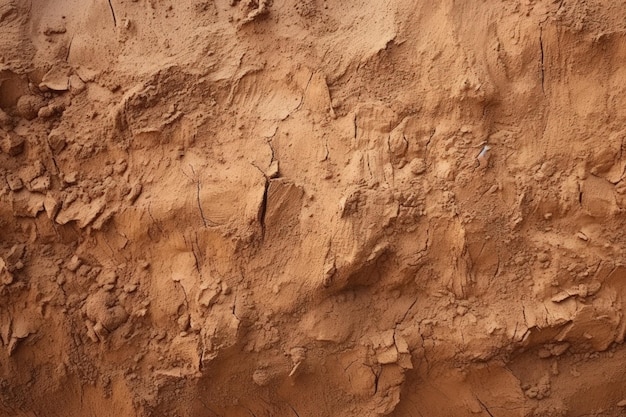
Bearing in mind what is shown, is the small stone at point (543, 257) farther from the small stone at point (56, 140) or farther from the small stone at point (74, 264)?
the small stone at point (56, 140)

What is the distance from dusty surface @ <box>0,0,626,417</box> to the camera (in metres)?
2.03

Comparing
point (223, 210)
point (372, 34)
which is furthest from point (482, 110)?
point (223, 210)

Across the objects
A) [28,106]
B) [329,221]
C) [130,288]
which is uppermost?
[28,106]

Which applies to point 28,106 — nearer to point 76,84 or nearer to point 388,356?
point 76,84

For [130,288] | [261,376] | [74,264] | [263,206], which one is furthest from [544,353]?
[74,264]

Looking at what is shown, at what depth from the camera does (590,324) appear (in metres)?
2.04

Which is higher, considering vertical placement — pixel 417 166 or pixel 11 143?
pixel 11 143

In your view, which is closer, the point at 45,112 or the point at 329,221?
the point at 329,221

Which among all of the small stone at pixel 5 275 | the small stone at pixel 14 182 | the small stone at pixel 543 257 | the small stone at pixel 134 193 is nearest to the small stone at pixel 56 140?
the small stone at pixel 14 182

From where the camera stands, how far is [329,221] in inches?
78.5

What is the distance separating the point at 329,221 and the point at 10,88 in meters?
1.24

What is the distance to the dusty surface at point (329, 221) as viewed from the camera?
203cm

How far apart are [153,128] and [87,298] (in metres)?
0.63

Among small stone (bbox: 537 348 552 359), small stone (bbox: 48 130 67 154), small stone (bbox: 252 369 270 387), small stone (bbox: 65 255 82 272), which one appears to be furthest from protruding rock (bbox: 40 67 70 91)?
small stone (bbox: 537 348 552 359)
